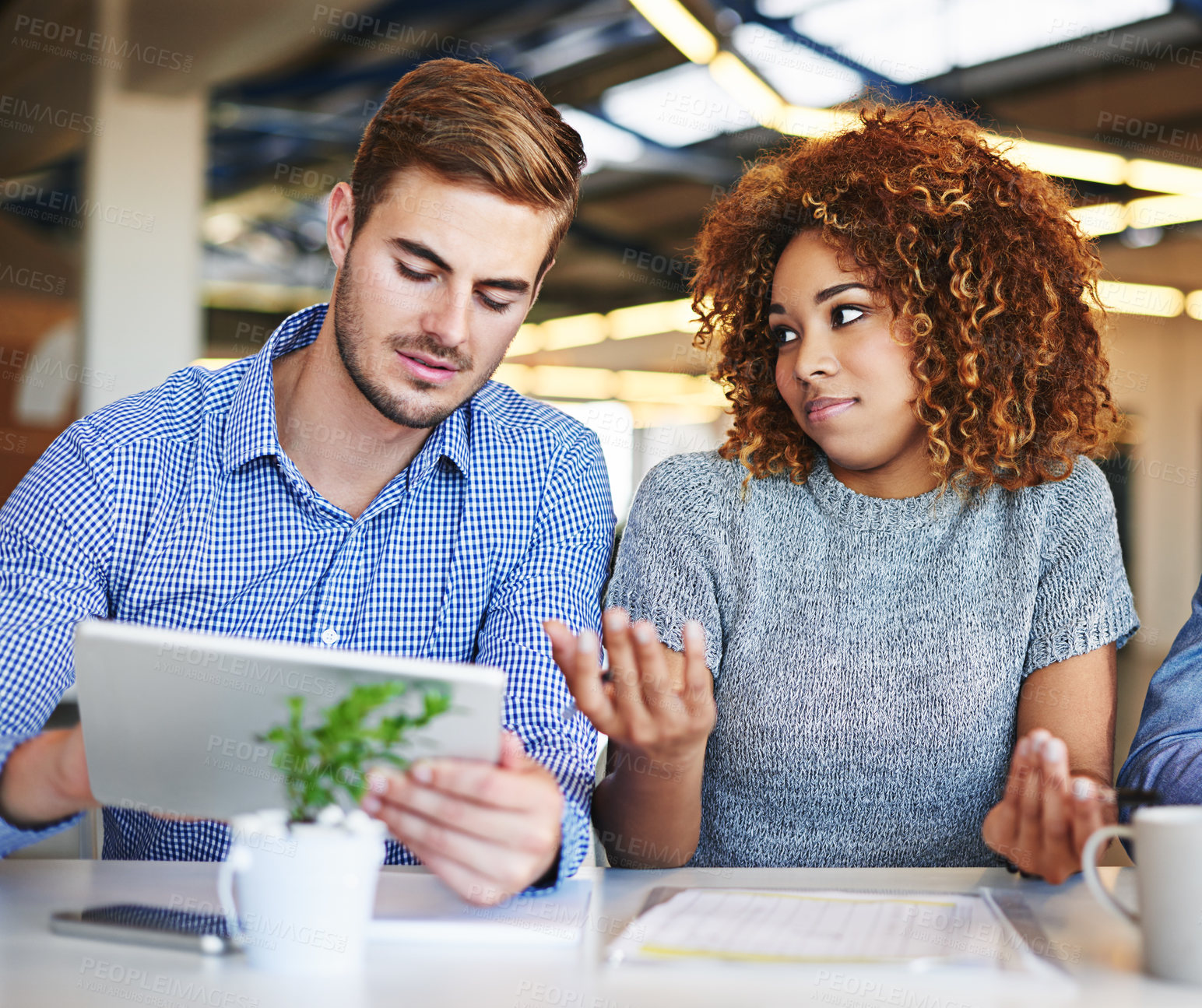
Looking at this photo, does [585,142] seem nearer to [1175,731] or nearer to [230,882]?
[1175,731]

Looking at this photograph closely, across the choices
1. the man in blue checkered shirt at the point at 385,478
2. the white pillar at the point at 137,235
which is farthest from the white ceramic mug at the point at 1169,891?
the white pillar at the point at 137,235

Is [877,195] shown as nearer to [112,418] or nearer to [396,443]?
[396,443]

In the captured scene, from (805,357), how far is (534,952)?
2.78 ft

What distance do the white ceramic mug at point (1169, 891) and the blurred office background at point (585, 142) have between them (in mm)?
1237

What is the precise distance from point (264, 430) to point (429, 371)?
23 centimetres

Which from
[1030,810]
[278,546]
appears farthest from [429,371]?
[1030,810]

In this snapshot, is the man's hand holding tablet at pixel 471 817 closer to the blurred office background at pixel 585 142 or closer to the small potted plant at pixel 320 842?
the small potted plant at pixel 320 842

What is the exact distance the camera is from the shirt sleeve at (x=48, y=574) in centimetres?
120

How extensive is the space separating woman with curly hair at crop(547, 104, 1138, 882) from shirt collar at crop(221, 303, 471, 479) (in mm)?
264

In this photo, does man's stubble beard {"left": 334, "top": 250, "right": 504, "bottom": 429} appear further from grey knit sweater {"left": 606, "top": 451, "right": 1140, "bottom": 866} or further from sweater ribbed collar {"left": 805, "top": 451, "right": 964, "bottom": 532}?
sweater ribbed collar {"left": 805, "top": 451, "right": 964, "bottom": 532}

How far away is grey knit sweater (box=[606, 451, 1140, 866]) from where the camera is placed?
54.8 inches

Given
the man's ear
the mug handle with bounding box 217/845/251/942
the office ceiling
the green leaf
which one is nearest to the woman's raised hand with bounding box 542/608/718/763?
the green leaf

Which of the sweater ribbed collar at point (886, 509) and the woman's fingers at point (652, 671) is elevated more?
the sweater ribbed collar at point (886, 509)

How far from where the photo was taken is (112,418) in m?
1.44
